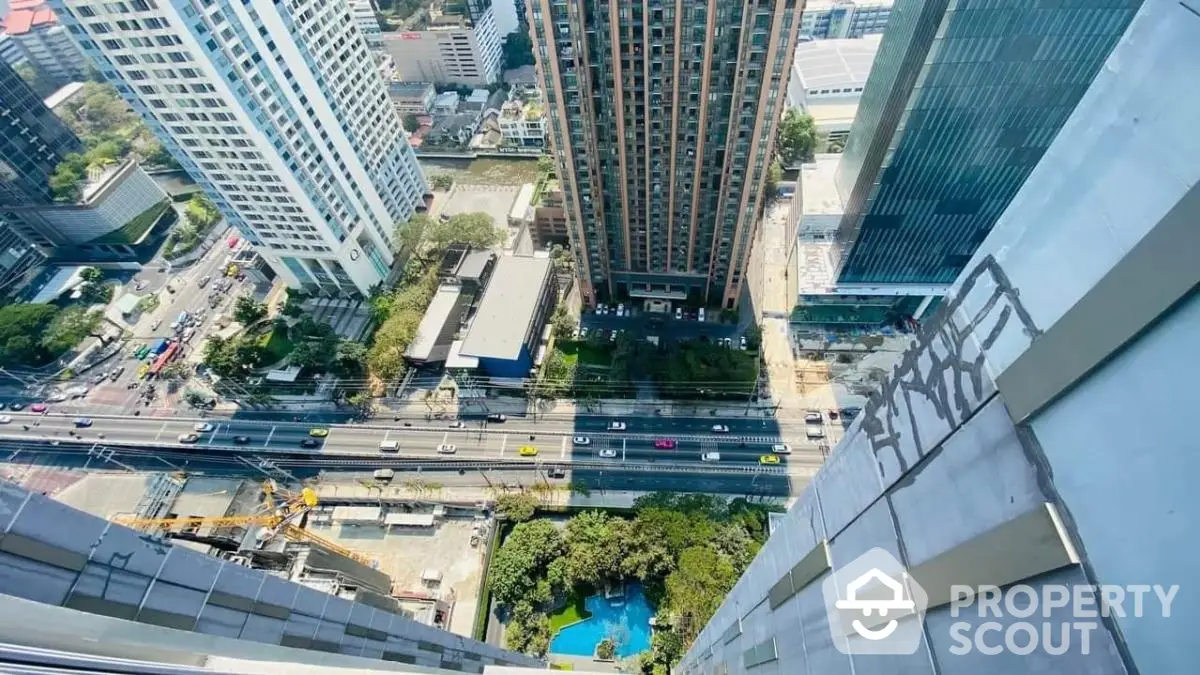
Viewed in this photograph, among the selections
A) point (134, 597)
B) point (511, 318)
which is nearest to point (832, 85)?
point (511, 318)

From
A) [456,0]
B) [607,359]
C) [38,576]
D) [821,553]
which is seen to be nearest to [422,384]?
[607,359]

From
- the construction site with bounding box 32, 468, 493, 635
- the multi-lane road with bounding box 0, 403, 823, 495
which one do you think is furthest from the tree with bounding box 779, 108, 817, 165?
the construction site with bounding box 32, 468, 493, 635

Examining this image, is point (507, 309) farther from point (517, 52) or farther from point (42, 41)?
point (42, 41)

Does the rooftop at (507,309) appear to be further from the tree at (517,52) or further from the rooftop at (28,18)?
the rooftop at (28,18)

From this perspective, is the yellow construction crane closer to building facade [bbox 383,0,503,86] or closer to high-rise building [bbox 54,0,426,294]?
high-rise building [bbox 54,0,426,294]

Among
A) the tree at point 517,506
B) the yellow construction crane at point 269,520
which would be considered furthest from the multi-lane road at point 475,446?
the yellow construction crane at point 269,520
